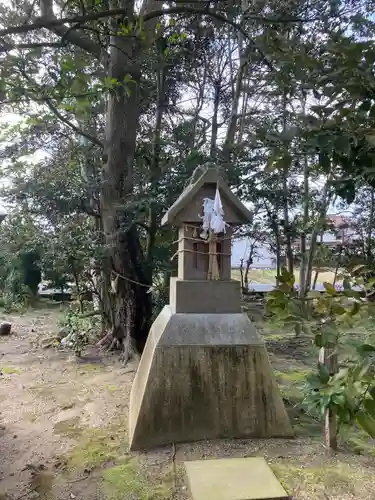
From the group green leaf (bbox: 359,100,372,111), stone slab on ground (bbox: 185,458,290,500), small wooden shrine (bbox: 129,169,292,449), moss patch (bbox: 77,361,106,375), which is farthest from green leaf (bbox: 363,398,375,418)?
moss patch (bbox: 77,361,106,375)

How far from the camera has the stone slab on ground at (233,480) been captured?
2.42 meters

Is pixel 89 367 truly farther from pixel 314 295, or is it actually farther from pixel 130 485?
pixel 314 295

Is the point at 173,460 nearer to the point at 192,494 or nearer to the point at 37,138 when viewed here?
the point at 192,494

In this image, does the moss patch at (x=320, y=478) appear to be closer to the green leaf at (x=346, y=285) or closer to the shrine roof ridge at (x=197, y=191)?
the shrine roof ridge at (x=197, y=191)

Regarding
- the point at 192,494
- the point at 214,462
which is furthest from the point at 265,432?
the point at 192,494

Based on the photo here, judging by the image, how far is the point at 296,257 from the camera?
10852 mm

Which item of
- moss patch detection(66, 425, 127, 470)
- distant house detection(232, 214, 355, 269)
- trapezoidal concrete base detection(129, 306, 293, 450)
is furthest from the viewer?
distant house detection(232, 214, 355, 269)

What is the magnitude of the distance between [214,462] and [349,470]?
917mm

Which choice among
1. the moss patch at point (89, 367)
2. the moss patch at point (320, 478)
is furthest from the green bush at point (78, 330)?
the moss patch at point (320, 478)

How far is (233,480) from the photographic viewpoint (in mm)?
2582

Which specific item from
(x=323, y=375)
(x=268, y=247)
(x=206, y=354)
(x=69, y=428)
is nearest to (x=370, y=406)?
(x=323, y=375)

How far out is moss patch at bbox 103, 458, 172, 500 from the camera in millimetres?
2500

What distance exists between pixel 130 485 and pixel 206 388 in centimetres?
90

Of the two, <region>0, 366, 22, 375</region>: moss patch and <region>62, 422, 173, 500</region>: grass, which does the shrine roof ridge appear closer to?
<region>62, 422, 173, 500</region>: grass
